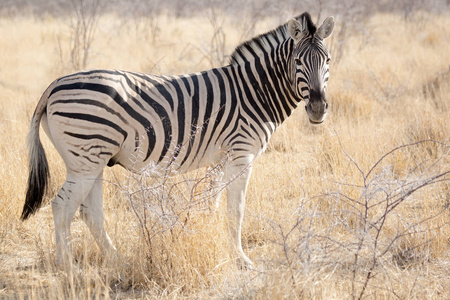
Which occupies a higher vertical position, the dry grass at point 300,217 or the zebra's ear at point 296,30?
the zebra's ear at point 296,30

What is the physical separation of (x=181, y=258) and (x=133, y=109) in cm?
118

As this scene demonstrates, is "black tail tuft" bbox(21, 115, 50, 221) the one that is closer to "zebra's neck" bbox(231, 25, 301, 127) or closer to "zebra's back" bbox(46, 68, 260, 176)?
"zebra's back" bbox(46, 68, 260, 176)

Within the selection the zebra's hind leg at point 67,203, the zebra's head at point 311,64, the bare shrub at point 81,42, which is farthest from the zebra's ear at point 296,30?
the bare shrub at point 81,42

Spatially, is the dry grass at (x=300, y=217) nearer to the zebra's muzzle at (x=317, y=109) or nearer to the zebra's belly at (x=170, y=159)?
the zebra's belly at (x=170, y=159)

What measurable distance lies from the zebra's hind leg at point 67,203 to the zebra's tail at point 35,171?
8.2 inches

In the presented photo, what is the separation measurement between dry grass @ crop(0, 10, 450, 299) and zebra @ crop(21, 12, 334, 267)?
25 cm

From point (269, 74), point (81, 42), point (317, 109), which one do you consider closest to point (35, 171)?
point (269, 74)

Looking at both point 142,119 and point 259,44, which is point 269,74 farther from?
point 142,119

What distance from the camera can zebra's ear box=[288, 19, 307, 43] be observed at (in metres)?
3.96

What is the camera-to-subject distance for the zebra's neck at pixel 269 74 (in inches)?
164

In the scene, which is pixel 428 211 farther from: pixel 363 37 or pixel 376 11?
pixel 376 11

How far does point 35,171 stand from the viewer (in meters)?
3.77

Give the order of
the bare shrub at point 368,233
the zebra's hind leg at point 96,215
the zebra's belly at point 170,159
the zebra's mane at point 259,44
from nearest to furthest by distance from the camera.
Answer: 1. the bare shrub at point 368,233
2. the zebra's belly at point 170,159
3. the zebra's hind leg at point 96,215
4. the zebra's mane at point 259,44

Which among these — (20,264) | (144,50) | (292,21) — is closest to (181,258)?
(20,264)
